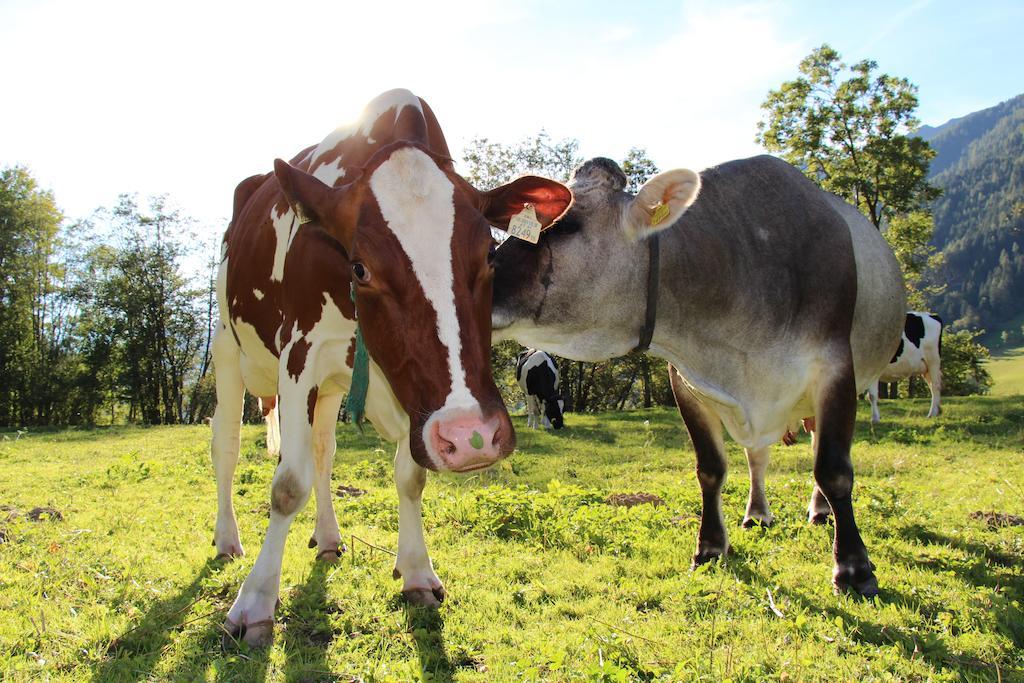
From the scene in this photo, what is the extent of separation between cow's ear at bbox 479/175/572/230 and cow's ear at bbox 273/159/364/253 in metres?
0.62

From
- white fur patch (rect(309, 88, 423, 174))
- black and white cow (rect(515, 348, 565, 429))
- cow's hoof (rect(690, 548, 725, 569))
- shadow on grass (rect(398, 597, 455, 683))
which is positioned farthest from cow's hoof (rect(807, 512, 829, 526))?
black and white cow (rect(515, 348, 565, 429))

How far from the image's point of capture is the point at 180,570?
4.80 metres

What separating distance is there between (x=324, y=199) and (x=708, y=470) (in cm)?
321

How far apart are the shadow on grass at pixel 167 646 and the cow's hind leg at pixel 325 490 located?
890 mm

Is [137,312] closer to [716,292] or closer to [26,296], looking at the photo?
[26,296]

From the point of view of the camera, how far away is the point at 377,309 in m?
3.16

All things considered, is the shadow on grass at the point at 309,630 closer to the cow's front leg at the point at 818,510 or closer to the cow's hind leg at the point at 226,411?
the cow's hind leg at the point at 226,411

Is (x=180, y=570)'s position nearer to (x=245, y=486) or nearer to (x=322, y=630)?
(x=322, y=630)

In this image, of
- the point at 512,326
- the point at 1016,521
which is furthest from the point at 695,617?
the point at 1016,521

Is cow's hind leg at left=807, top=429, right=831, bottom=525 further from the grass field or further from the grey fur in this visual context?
the grey fur

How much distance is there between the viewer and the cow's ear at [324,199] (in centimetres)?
333

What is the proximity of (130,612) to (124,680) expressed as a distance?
0.85 meters

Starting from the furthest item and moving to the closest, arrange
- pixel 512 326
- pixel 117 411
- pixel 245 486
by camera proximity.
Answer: pixel 117 411, pixel 245 486, pixel 512 326

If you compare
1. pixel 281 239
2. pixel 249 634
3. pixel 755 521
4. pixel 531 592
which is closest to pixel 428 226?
pixel 281 239
